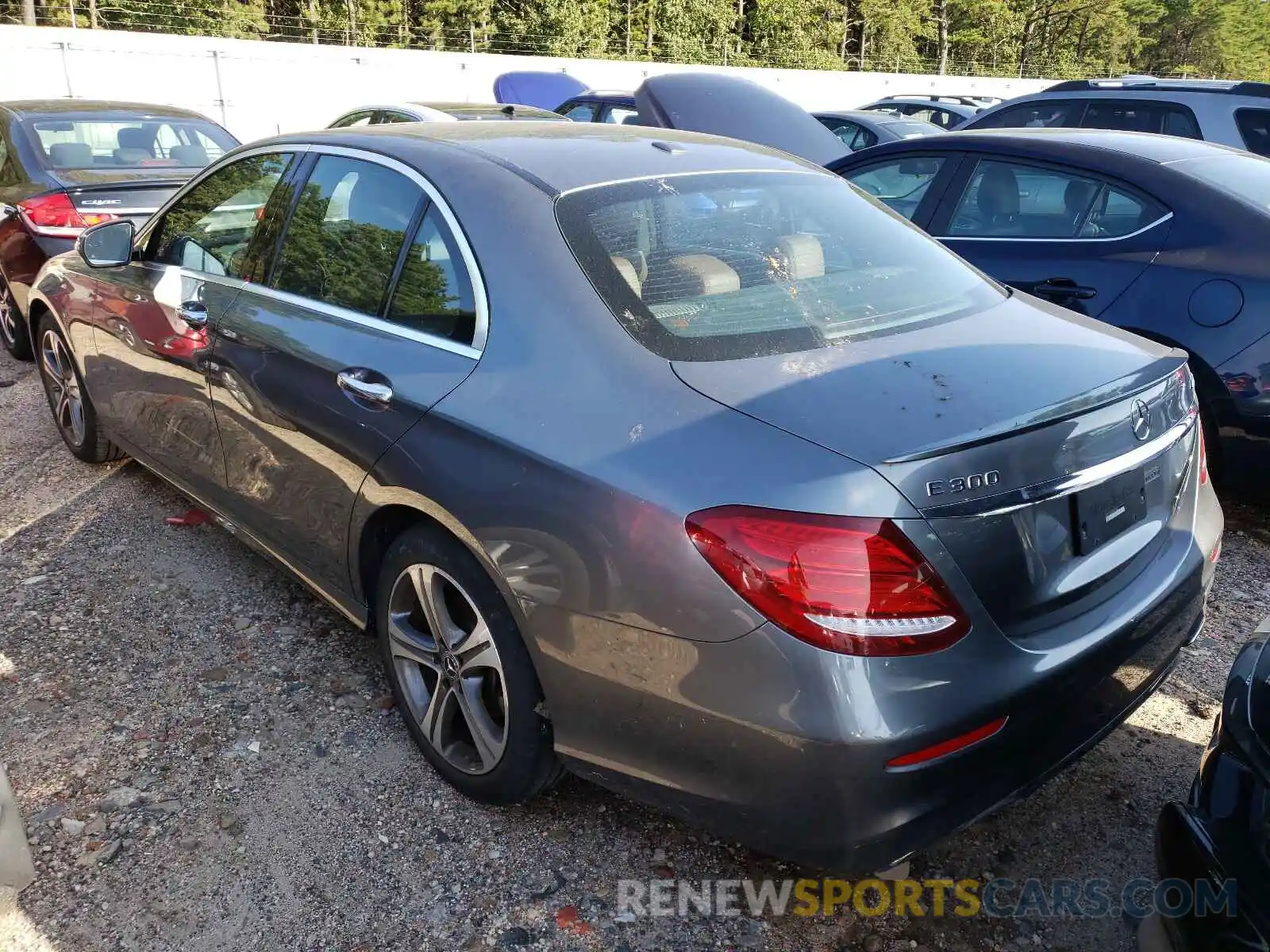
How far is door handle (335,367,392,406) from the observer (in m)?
2.49

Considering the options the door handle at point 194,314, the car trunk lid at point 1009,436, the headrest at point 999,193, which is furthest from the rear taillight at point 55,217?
the car trunk lid at point 1009,436

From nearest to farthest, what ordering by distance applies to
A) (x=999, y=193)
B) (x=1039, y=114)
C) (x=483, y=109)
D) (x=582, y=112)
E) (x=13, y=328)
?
(x=999, y=193) < (x=13, y=328) < (x=1039, y=114) < (x=483, y=109) < (x=582, y=112)

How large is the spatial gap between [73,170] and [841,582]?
6.04m

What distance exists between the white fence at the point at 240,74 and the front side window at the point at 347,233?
47.2ft

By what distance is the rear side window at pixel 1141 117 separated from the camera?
719 centimetres

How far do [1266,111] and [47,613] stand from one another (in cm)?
807

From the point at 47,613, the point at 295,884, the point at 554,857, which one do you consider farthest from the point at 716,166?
the point at 47,613

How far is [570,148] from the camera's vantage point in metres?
2.78

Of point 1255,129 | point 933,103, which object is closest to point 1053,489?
point 1255,129

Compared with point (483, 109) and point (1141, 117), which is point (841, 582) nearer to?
point (1141, 117)

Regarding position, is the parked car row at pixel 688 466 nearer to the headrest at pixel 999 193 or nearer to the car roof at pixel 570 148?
the car roof at pixel 570 148

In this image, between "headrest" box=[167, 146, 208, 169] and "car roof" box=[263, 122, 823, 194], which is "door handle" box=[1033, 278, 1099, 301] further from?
"headrest" box=[167, 146, 208, 169]

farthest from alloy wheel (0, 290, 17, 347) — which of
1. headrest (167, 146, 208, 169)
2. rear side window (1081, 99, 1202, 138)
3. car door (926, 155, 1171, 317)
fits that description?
rear side window (1081, 99, 1202, 138)

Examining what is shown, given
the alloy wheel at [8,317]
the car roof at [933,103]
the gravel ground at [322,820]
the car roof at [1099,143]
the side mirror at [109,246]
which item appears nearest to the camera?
the gravel ground at [322,820]
